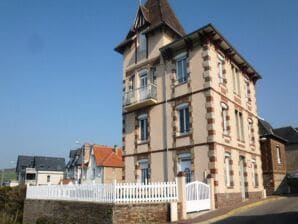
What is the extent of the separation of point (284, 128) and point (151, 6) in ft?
70.7

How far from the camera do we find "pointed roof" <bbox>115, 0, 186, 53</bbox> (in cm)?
2177

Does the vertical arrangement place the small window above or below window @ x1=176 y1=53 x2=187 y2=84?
above

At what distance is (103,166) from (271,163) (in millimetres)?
24548

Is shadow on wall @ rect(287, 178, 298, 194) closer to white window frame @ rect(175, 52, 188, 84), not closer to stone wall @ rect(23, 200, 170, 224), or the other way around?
white window frame @ rect(175, 52, 188, 84)

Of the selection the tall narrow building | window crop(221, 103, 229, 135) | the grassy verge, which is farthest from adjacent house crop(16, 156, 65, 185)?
window crop(221, 103, 229, 135)

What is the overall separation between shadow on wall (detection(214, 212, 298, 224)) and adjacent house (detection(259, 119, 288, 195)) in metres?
12.7

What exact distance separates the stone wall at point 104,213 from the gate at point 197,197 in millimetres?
1401

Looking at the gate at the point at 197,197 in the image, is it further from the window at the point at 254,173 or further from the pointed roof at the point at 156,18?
the pointed roof at the point at 156,18

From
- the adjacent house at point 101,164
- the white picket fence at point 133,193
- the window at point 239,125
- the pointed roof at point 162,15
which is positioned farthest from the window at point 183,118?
the adjacent house at point 101,164

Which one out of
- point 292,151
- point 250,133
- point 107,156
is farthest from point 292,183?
point 107,156

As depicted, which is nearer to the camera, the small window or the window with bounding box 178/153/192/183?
the window with bounding box 178/153/192/183

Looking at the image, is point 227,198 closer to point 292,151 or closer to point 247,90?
point 247,90

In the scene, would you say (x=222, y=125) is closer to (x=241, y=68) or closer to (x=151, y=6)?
→ (x=241, y=68)

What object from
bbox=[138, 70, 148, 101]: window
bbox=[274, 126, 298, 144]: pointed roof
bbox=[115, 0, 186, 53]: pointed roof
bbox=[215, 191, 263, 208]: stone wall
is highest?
bbox=[115, 0, 186, 53]: pointed roof
